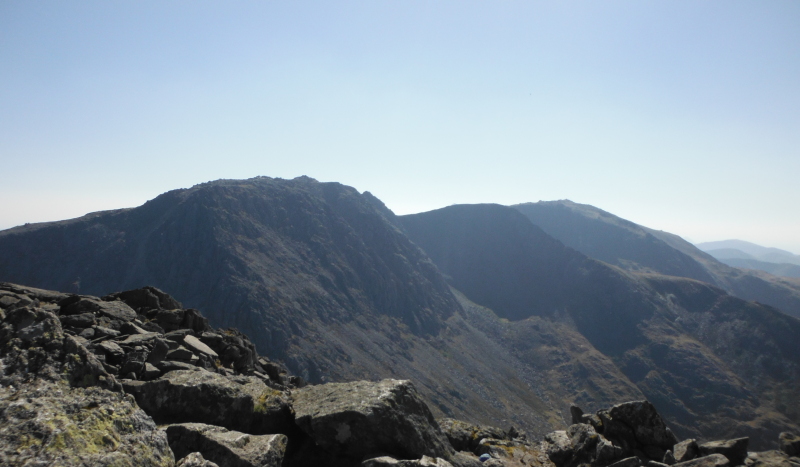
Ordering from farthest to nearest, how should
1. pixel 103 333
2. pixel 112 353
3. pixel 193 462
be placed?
pixel 103 333
pixel 112 353
pixel 193 462

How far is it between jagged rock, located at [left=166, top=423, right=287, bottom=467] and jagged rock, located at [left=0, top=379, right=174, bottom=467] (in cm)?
163

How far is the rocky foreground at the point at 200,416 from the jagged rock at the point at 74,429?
2 centimetres

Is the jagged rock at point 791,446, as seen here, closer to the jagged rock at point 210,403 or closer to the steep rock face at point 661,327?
the jagged rock at point 210,403

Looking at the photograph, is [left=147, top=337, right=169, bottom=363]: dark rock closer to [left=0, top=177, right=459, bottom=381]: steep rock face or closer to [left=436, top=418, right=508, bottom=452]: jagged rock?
[left=436, top=418, right=508, bottom=452]: jagged rock

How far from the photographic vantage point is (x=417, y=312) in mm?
139125

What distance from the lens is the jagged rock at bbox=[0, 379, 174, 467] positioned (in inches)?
204

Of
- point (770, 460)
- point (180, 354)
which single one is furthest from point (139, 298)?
point (770, 460)

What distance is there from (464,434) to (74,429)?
13487 mm

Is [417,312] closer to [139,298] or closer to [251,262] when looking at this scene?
[251,262]

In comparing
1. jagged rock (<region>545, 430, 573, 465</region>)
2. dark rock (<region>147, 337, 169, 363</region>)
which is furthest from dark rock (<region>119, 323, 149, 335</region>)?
jagged rock (<region>545, 430, 573, 465</region>)

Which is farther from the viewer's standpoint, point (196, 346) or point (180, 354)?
point (196, 346)

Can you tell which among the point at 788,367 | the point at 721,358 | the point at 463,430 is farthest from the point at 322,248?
the point at 788,367

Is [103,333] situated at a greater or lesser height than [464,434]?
greater

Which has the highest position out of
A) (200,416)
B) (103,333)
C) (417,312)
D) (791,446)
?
(103,333)
